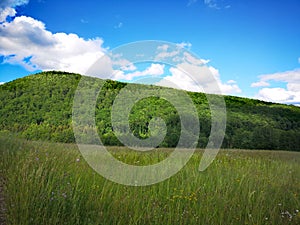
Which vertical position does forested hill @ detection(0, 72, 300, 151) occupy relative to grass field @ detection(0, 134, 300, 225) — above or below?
above

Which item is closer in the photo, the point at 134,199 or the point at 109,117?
the point at 134,199

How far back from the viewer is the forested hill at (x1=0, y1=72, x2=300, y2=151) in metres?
12.4

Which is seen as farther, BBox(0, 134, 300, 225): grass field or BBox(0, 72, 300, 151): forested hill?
BBox(0, 72, 300, 151): forested hill

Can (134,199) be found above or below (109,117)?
below

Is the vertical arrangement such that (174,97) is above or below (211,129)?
above

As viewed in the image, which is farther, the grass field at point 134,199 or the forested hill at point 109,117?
the forested hill at point 109,117

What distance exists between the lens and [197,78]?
5746mm

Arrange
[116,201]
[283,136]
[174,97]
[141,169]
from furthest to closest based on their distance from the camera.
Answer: [174,97], [283,136], [141,169], [116,201]

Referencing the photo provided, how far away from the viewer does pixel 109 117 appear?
13281 mm

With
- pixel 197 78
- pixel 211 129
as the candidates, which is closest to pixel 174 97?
pixel 211 129

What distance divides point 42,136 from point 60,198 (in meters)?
9.96

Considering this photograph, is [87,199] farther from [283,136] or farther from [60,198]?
[283,136]

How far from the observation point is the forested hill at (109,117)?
1243 cm

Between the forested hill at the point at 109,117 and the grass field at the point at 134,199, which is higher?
the forested hill at the point at 109,117
